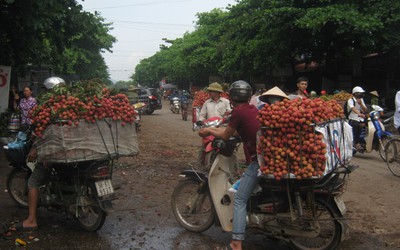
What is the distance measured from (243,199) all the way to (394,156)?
16.3 ft

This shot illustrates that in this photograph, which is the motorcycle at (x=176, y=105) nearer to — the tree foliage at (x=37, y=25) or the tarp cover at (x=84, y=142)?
the tree foliage at (x=37, y=25)

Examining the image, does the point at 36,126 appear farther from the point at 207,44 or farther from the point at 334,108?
the point at 207,44

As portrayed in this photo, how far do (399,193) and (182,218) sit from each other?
12.1ft

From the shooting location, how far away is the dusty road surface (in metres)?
4.59

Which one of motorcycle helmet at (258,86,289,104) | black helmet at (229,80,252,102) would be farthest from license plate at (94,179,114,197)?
motorcycle helmet at (258,86,289,104)

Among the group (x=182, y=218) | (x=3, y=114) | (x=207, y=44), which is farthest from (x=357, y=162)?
(x=207, y=44)

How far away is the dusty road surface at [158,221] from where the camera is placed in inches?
181

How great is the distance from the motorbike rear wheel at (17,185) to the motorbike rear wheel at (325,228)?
12.7ft

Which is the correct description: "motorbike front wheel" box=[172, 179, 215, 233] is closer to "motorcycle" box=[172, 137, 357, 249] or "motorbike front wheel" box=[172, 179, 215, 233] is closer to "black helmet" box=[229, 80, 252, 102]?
"motorcycle" box=[172, 137, 357, 249]

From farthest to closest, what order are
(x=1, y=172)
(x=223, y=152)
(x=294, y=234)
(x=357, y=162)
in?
(x=357, y=162), (x=1, y=172), (x=223, y=152), (x=294, y=234)

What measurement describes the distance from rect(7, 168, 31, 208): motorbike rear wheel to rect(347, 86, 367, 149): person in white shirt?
7159 millimetres

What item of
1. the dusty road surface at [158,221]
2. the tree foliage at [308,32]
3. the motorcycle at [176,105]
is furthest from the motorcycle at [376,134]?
the motorcycle at [176,105]

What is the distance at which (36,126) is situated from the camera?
4691 mm

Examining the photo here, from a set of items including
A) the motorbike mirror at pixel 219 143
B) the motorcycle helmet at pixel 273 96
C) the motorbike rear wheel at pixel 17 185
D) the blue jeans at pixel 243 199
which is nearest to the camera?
the blue jeans at pixel 243 199
